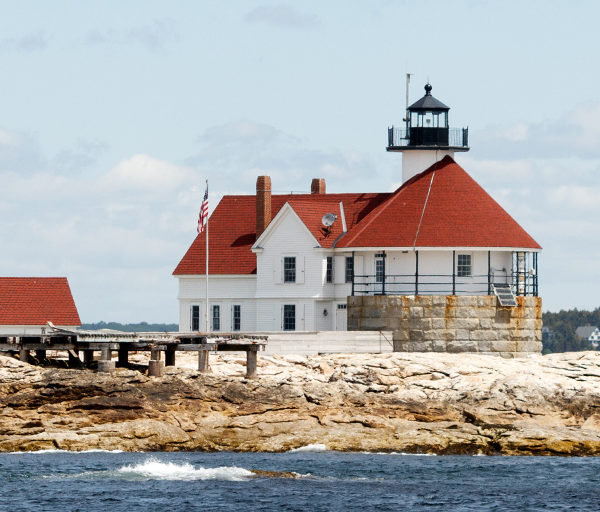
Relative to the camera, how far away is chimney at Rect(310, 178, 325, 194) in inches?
2601

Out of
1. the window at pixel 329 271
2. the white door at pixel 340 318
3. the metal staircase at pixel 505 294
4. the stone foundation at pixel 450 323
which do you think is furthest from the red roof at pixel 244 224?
the metal staircase at pixel 505 294

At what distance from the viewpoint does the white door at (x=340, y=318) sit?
196 ft

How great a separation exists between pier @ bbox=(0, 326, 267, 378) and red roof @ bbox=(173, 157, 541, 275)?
9407 millimetres

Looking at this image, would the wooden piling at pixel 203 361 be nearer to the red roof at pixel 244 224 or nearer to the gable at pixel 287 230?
the gable at pixel 287 230

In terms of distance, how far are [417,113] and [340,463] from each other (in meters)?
23.4

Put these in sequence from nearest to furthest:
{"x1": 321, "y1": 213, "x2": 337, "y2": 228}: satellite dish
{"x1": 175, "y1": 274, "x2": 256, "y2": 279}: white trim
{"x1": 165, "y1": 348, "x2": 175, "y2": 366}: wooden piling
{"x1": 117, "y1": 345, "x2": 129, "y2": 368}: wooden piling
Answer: {"x1": 165, "y1": 348, "x2": 175, "y2": 366}: wooden piling < {"x1": 117, "y1": 345, "x2": 129, "y2": 368}: wooden piling < {"x1": 321, "y1": 213, "x2": 337, "y2": 228}: satellite dish < {"x1": 175, "y1": 274, "x2": 256, "y2": 279}: white trim

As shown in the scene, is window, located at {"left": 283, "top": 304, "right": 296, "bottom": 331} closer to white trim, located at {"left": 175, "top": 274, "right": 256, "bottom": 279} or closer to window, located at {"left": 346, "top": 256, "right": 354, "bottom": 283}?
white trim, located at {"left": 175, "top": 274, "right": 256, "bottom": 279}

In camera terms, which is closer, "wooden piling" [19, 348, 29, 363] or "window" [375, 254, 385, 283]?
"wooden piling" [19, 348, 29, 363]

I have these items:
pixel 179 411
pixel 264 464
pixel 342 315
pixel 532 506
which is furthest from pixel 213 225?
pixel 532 506

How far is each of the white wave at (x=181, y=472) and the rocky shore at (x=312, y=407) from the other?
3276 millimetres

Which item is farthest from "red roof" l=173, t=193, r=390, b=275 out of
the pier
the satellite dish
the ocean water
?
the ocean water

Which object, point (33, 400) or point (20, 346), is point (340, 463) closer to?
point (33, 400)

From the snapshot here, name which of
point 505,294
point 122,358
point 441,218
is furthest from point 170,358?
point 505,294

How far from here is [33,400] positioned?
46250 mm
